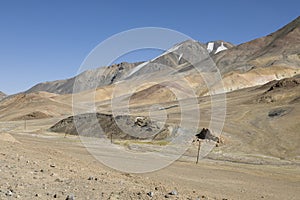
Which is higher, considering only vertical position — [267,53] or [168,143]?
[267,53]

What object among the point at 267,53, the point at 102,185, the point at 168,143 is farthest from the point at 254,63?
the point at 102,185

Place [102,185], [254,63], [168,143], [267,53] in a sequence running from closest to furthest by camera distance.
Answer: [102,185] < [168,143] < [254,63] < [267,53]

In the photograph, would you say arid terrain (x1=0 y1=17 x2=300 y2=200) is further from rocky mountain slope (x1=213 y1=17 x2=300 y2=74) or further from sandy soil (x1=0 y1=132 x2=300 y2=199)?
rocky mountain slope (x1=213 y1=17 x2=300 y2=74)

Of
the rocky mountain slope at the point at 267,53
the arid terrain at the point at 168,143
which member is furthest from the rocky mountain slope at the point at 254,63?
the arid terrain at the point at 168,143

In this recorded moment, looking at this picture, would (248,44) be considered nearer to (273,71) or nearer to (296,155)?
(273,71)

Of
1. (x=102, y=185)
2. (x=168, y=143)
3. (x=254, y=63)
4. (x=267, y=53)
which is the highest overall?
(x=267, y=53)

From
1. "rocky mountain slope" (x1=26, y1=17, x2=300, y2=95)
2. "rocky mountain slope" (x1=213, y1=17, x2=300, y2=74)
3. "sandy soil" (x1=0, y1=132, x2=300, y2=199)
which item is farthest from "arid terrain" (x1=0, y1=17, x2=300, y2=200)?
"rocky mountain slope" (x1=213, y1=17, x2=300, y2=74)

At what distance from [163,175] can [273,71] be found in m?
113

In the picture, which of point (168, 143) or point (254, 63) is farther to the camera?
point (254, 63)

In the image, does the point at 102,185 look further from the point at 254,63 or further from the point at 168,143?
the point at 254,63

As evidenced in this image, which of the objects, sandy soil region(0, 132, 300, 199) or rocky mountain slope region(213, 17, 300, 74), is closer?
sandy soil region(0, 132, 300, 199)

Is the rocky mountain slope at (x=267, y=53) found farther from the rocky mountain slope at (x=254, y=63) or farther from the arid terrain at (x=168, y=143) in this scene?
the arid terrain at (x=168, y=143)

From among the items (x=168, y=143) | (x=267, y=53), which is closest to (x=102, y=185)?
(x=168, y=143)

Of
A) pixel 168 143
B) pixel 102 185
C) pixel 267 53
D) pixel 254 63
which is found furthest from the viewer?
pixel 267 53
